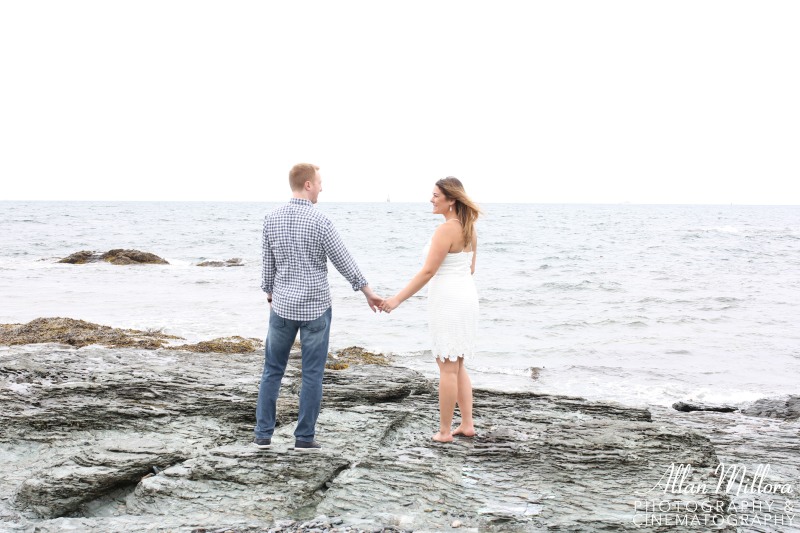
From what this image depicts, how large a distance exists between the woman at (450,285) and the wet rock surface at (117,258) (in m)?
31.2

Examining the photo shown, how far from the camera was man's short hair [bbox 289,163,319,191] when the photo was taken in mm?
5402

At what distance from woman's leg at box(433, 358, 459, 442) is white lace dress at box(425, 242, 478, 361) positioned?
0.11 meters

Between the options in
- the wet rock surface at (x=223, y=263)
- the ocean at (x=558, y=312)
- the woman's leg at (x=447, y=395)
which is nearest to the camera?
the woman's leg at (x=447, y=395)

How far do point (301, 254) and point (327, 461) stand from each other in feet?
5.65

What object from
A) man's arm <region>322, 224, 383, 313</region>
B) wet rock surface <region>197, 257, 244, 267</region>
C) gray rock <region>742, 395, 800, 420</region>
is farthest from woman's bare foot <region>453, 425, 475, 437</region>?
wet rock surface <region>197, 257, 244, 267</region>

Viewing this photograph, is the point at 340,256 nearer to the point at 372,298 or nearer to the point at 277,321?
the point at 372,298

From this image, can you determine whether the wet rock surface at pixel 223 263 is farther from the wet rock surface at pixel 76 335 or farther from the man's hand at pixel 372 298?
the man's hand at pixel 372 298

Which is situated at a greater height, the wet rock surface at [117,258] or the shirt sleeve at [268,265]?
the shirt sleeve at [268,265]

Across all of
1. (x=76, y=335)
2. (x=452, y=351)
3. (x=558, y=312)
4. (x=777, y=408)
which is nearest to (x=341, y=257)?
(x=452, y=351)

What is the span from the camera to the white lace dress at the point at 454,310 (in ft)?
19.0

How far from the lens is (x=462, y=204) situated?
5.80m

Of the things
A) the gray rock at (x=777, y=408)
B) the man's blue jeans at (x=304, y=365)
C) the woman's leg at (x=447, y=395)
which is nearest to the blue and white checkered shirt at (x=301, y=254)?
the man's blue jeans at (x=304, y=365)

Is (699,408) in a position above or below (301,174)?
below

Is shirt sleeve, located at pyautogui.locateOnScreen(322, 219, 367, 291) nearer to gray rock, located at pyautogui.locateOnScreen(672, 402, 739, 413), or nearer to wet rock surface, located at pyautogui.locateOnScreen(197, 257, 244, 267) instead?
gray rock, located at pyautogui.locateOnScreen(672, 402, 739, 413)
